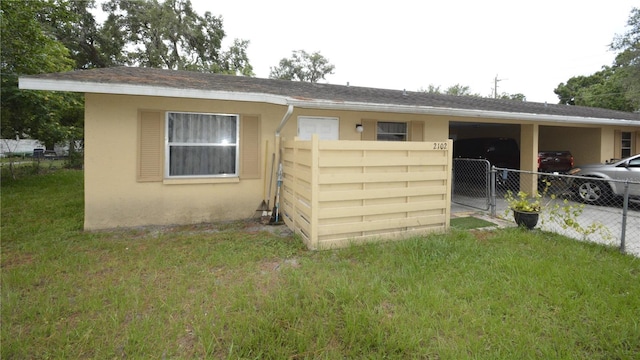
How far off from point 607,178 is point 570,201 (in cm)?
104

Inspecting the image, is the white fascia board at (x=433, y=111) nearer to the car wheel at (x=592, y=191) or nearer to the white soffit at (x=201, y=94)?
the white soffit at (x=201, y=94)

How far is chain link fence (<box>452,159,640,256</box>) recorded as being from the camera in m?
4.71

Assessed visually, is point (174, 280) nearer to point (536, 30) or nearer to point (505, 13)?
point (505, 13)

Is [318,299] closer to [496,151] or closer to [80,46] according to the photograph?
[496,151]

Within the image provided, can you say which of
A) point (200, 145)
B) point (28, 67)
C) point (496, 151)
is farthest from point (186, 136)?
point (496, 151)

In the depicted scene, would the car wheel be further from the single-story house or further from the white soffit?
the white soffit

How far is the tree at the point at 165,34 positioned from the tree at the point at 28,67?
29.4ft

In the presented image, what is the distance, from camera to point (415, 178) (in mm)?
4820

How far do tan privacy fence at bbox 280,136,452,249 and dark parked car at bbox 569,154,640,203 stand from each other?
484 cm

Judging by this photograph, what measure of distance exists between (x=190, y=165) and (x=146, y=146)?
0.82m

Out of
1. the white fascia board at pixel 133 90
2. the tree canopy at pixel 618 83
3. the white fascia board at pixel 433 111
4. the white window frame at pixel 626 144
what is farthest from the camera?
the tree canopy at pixel 618 83

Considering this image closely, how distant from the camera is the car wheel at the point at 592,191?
7.55 metres

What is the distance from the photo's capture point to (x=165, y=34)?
20.6 metres

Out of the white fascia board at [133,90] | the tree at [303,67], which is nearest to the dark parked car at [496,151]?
the white fascia board at [133,90]
